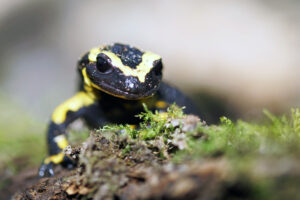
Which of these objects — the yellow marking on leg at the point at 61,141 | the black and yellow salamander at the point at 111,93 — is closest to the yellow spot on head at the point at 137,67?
the black and yellow salamander at the point at 111,93

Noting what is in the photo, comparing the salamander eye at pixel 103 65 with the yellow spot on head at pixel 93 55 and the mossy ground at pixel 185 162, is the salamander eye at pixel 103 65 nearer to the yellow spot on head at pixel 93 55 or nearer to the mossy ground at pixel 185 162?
the yellow spot on head at pixel 93 55

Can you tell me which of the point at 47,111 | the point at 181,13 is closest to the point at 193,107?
the point at 47,111

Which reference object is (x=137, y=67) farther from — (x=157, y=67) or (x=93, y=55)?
(x=93, y=55)

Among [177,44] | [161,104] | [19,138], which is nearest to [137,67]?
[161,104]

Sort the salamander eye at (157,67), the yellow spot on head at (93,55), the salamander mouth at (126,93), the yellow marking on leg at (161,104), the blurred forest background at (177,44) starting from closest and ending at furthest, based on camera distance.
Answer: the salamander mouth at (126,93)
the salamander eye at (157,67)
the yellow spot on head at (93,55)
the yellow marking on leg at (161,104)
the blurred forest background at (177,44)

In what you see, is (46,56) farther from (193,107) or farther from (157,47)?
(193,107)

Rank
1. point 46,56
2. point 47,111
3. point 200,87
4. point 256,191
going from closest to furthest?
point 256,191
point 47,111
point 200,87
point 46,56

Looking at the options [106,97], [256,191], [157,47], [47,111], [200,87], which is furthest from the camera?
[157,47]

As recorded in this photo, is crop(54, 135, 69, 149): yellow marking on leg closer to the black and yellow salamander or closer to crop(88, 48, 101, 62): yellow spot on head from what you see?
the black and yellow salamander
